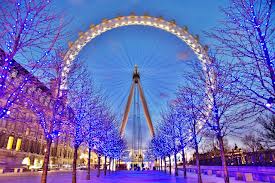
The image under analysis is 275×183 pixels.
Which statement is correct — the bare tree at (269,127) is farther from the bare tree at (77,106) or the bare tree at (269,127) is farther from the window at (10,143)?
the window at (10,143)

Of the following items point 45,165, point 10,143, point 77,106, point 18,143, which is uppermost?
point 77,106

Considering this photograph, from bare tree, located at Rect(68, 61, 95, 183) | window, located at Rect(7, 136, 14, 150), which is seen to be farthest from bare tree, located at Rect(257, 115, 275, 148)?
window, located at Rect(7, 136, 14, 150)

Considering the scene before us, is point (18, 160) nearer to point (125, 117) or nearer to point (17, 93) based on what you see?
point (125, 117)

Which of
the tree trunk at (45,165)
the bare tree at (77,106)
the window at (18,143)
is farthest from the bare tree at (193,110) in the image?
the window at (18,143)

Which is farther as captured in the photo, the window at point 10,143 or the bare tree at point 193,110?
the window at point 10,143

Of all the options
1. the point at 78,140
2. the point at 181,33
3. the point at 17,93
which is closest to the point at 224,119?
the point at 78,140

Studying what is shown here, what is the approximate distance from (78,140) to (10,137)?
24873 millimetres

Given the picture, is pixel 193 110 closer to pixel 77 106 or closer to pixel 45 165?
pixel 77 106

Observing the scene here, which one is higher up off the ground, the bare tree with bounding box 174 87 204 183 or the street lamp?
the bare tree with bounding box 174 87 204 183

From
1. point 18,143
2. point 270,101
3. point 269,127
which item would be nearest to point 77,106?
point 270,101

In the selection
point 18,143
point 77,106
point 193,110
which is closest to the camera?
point 193,110

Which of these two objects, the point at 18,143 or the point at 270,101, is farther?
the point at 18,143

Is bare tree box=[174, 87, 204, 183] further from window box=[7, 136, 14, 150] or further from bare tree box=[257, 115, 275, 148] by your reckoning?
window box=[7, 136, 14, 150]

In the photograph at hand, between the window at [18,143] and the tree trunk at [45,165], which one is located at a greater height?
the window at [18,143]
